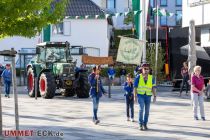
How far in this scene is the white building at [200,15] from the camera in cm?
3072

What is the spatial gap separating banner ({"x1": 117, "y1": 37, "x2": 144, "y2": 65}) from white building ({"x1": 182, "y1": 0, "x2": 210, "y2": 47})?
11.2m

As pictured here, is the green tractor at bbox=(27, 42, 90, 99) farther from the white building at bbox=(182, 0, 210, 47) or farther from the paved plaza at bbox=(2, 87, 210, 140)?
the white building at bbox=(182, 0, 210, 47)

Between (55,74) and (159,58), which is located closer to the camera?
(55,74)

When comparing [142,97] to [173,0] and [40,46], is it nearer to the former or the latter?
[40,46]

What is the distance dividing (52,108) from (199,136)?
339 inches

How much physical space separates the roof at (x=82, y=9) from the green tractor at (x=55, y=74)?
2201 cm

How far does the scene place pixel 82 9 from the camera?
49188 millimetres

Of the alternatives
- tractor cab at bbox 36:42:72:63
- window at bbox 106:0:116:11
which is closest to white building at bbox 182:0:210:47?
tractor cab at bbox 36:42:72:63

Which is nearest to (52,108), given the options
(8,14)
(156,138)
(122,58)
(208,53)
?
(122,58)

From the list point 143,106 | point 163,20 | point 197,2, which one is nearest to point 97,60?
point 197,2

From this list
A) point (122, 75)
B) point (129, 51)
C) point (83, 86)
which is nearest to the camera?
point (129, 51)

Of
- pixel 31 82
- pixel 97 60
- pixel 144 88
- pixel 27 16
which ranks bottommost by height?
pixel 31 82

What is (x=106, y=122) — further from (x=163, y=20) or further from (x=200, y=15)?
(x=163, y=20)

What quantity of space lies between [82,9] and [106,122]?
34.5 m
